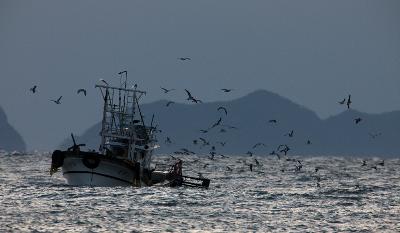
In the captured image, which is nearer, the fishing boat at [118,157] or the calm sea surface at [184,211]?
the calm sea surface at [184,211]

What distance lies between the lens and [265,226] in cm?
4116

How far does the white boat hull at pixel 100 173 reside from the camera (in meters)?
61.7

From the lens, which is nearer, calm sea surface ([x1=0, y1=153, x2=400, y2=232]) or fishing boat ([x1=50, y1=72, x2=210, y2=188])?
calm sea surface ([x1=0, y1=153, x2=400, y2=232])

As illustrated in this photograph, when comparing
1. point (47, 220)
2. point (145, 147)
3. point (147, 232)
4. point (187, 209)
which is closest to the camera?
point (147, 232)

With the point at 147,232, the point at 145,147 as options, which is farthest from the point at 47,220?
the point at 145,147

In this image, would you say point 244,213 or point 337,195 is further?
point 337,195

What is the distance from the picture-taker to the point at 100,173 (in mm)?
61656

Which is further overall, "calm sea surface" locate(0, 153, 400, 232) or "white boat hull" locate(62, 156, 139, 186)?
"white boat hull" locate(62, 156, 139, 186)

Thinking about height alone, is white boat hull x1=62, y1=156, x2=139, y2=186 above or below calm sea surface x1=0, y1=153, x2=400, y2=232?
above

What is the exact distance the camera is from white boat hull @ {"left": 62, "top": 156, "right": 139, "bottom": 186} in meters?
61.7

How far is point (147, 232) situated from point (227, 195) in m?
25.3

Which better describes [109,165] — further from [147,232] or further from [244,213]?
[147,232]

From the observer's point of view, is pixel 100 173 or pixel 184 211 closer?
pixel 184 211

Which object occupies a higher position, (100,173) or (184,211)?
(100,173)
